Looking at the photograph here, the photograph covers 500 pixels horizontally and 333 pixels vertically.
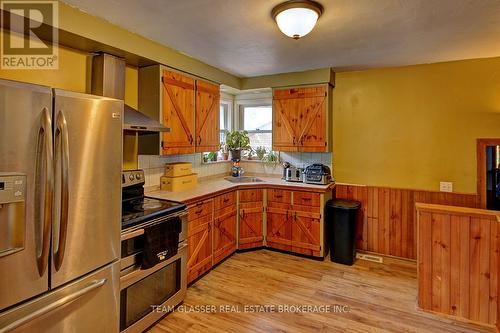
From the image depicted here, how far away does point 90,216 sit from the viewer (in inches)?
66.5

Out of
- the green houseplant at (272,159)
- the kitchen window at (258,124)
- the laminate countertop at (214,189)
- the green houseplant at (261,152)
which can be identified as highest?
the kitchen window at (258,124)

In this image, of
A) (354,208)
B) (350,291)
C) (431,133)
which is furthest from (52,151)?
(431,133)

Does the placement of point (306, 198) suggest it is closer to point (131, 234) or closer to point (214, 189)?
point (214, 189)

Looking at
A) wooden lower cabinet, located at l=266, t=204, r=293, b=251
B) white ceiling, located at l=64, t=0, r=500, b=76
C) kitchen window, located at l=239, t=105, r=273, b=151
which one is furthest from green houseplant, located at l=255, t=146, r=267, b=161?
white ceiling, located at l=64, t=0, r=500, b=76

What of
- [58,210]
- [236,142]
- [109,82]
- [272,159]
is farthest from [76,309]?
[272,159]

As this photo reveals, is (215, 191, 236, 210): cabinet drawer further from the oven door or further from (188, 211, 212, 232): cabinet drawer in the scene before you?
the oven door

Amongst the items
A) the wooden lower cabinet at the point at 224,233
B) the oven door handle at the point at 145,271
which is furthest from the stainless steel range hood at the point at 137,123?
the wooden lower cabinet at the point at 224,233

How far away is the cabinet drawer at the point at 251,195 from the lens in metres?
3.63

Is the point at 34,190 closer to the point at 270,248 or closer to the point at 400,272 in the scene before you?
the point at 270,248

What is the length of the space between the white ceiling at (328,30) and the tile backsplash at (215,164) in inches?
49.1

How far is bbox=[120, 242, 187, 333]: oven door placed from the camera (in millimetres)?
1981

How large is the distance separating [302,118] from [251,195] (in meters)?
1.27

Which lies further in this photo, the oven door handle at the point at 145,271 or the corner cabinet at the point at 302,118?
the corner cabinet at the point at 302,118

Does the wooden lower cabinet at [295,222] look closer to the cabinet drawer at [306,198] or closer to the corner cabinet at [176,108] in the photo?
the cabinet drawer at [306,198]
